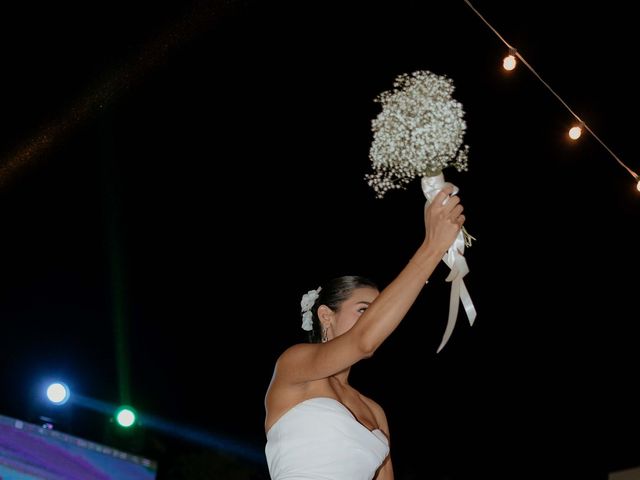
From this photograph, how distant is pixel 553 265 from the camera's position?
273 inches

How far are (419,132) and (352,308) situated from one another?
70 centimetres

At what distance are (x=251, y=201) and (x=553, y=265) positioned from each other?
2801 mm

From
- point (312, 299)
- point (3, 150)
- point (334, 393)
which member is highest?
point (3, 150)

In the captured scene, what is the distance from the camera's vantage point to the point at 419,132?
2.76 metres

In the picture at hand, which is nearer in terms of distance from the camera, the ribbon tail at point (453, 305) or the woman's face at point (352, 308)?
the ribbon tail at point (453, 305)

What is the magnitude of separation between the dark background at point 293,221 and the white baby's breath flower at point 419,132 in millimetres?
2528

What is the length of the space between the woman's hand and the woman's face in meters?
0.53

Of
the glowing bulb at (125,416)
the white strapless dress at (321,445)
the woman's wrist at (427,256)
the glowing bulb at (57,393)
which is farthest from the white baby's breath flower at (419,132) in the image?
the glowing bulb at (125,416)

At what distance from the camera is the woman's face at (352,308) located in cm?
287

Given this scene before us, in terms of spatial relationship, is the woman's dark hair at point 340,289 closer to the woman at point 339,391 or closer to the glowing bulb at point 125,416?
the woman at point 339,391

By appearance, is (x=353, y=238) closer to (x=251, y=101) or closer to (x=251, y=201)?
(x=251, y=201)

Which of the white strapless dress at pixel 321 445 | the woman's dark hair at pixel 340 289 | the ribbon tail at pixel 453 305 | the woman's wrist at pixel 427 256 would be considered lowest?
the white strapless dress at pixel 321 445

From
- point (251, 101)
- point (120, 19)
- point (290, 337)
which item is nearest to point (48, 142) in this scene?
point (120, 19)

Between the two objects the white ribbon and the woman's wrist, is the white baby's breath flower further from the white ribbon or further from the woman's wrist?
the woman's wrist
